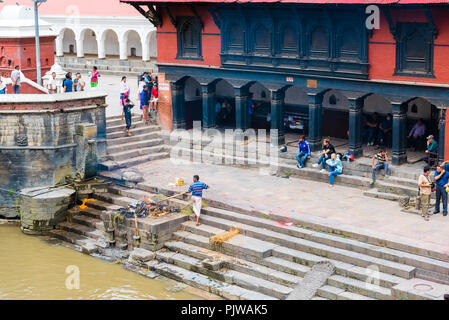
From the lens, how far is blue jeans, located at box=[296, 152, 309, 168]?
71.9 feet

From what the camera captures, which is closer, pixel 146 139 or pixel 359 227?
pixel 359 227

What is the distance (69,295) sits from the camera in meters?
16.9

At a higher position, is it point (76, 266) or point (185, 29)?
point (185, 29)

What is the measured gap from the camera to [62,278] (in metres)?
18.0

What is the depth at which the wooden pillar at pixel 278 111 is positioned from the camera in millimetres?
23172

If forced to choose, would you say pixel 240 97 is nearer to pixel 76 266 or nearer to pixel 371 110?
pixel 371 110

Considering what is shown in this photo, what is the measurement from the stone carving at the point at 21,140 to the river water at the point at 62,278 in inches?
133

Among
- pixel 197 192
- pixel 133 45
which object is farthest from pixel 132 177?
pixel 133 45

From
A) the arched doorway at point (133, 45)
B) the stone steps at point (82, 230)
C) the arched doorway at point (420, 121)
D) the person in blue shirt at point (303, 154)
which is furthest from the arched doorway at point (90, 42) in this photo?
the arched doorway at point (420, 121)

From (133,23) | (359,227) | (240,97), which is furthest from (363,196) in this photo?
(133,23)

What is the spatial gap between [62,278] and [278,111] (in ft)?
29.7

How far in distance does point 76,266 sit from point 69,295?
6.28ft

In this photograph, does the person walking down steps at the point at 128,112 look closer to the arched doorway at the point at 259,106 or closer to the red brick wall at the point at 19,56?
the arched doorway at the point at 259,106
